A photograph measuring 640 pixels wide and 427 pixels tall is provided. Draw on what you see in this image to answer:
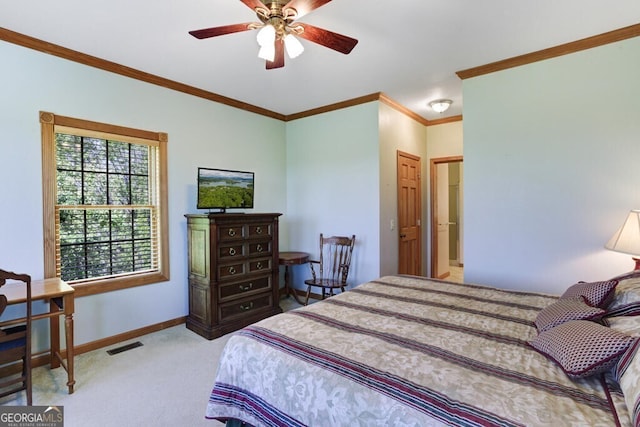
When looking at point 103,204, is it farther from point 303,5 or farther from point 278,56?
point 303,5

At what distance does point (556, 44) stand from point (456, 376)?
3010 mm

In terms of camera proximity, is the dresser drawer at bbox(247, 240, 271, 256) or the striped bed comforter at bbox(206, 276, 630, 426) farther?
the dresser drawer at bbox(247, 240, 271, 256)

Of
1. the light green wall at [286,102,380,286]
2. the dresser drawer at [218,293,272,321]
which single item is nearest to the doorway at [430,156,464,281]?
the light green wall at [286,102,380,286]

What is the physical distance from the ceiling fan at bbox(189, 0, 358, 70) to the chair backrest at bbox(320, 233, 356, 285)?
7.86 ft

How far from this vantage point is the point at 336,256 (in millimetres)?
4164

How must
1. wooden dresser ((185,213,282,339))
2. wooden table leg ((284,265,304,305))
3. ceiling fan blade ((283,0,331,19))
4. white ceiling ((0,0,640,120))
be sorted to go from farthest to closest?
wooden table leg ((284,265,304,305)) → wooden dresser ((185,213,282,339)) → white ceiling ((0,0,640,120)) → ceiling fan blade ((283,0,331,19))

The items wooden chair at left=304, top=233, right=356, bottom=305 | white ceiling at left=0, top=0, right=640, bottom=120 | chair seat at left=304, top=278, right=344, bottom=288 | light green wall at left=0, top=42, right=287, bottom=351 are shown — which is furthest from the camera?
wooden chair at left=304, top=233, right=356, bottom=305

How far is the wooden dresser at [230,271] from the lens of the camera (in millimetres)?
3219

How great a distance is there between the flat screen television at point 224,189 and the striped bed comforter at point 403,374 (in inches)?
84.2

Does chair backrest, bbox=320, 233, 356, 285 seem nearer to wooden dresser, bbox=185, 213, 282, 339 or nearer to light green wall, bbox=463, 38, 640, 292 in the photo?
wooden dresser, bbox=185, 213, 282, 339

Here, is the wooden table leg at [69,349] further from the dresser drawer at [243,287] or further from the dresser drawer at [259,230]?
the dresser drawer at [259,230]

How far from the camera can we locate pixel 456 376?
1.12m

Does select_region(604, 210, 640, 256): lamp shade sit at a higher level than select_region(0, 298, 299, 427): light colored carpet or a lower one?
higher

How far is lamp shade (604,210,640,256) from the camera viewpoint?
2174 millimetres
